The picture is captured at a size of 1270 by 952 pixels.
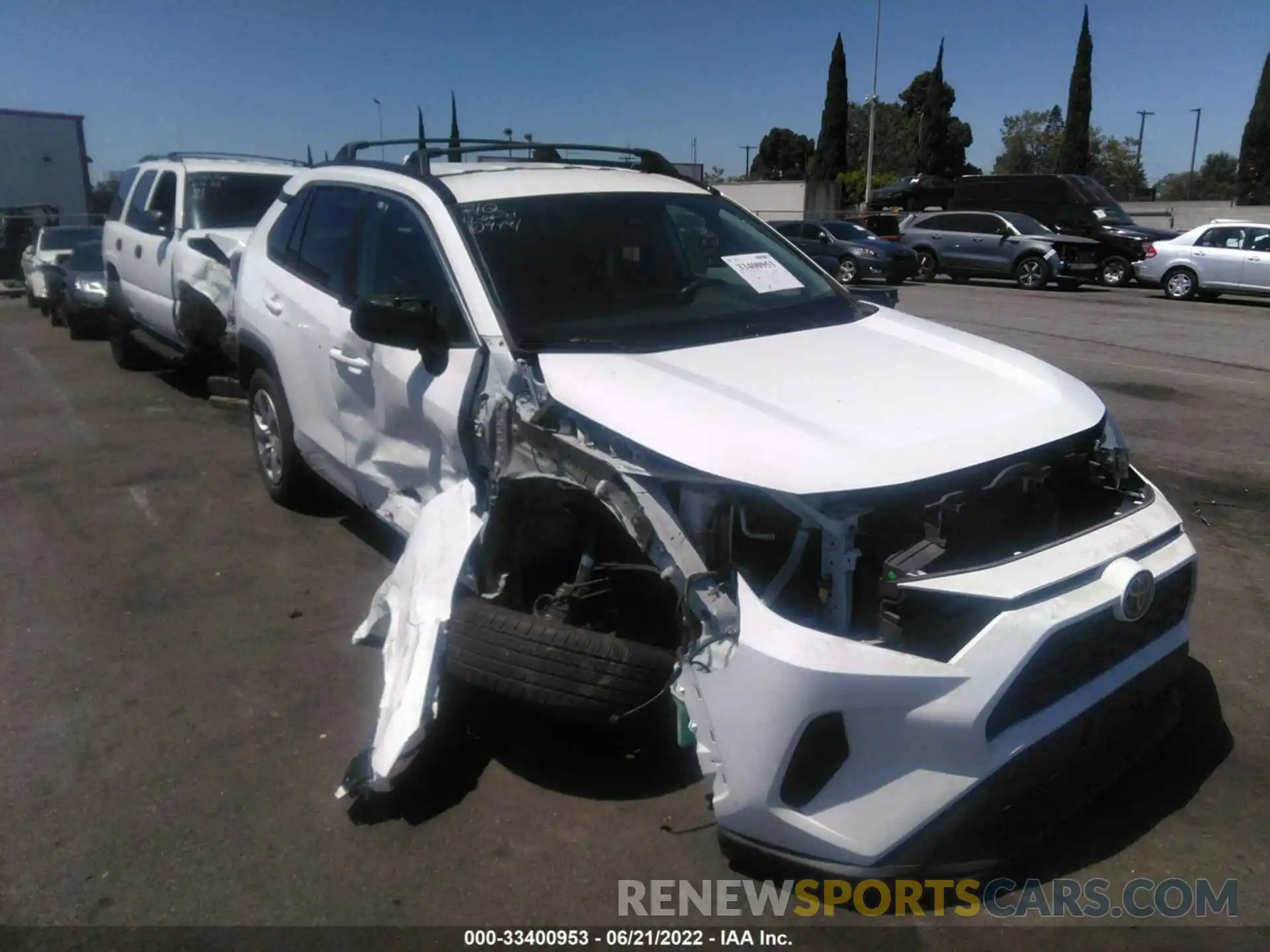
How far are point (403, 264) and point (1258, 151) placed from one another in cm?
5106

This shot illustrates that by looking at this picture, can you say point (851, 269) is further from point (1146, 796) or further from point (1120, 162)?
point (1120, 162)

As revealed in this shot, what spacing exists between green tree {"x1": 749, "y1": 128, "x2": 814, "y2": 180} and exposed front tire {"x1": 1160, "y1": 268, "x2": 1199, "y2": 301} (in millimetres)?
77209

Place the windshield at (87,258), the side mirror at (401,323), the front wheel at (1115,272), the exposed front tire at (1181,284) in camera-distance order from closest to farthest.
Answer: the side mirror at (401,323) < the windshield at (87,258) < the exposed front tire at (1181,284) < the front wheel at (1115,272)

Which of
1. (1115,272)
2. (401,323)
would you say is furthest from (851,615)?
(1115,272)

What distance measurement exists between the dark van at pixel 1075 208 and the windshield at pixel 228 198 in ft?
56.8

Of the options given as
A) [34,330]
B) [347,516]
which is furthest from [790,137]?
[347,516]

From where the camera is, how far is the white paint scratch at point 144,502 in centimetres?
591

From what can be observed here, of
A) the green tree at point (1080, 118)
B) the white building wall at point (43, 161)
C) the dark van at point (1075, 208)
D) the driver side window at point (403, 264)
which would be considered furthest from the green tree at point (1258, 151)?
the driver side window at point (403, 264)

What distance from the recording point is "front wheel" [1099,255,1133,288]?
21.2m

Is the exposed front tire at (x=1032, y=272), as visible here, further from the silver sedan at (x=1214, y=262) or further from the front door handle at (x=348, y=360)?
the front door handle at (x=348, y=360)

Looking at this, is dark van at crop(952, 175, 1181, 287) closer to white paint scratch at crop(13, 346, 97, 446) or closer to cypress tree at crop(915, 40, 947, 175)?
white paint scratch at crop(13, 346, 97, 446)

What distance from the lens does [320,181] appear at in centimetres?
516

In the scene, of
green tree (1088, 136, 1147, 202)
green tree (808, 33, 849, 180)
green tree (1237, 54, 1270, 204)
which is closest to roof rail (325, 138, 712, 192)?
green tree (1237, 54, 1270, 204)

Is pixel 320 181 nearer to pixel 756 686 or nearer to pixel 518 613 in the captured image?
pixel 518 613
